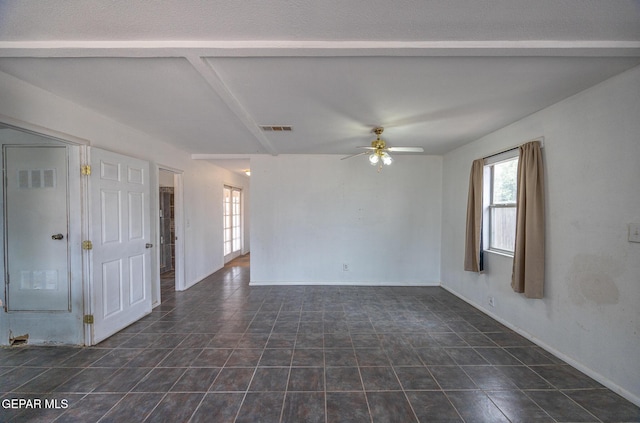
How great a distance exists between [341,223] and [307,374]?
290cm

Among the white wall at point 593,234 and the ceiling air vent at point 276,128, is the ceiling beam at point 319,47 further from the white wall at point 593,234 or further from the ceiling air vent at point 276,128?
the ceiling air vent at point 276,128

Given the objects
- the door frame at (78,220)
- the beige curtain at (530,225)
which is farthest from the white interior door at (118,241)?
the beige curtain at (530,225)

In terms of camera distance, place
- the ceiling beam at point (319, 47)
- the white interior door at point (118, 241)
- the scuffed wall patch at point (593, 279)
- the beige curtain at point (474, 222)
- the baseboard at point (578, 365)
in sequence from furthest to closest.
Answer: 1. the beige curtain at point (474, 222)
2. the white interior door at point (118, 241)
3. the scuffed wall patch at point (593, 279)
4. the baseboard at point (578, 365)
5. the ceiling beam at point (319, 47)

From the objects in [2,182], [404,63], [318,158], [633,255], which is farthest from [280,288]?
[633,255]

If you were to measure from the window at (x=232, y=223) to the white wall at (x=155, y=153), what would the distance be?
1.18 ft

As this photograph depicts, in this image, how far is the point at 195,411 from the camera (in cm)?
176

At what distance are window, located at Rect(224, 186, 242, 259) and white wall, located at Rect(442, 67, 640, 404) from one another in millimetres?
6140

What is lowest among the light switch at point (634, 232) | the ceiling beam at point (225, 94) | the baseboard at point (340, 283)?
the baseboard at point (340, 283)

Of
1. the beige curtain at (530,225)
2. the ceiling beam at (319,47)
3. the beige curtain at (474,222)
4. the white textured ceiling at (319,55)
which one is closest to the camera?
the white textured ceiling at (319,55)

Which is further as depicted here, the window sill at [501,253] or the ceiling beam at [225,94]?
the window sill at [501,253]

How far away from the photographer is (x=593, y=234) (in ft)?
6.95

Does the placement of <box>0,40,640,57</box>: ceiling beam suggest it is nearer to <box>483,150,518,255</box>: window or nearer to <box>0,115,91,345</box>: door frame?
<box>0,115,91,345</box>: door frame

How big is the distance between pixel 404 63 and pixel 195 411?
2.88 metres

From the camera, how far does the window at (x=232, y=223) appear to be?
6.67 meters
